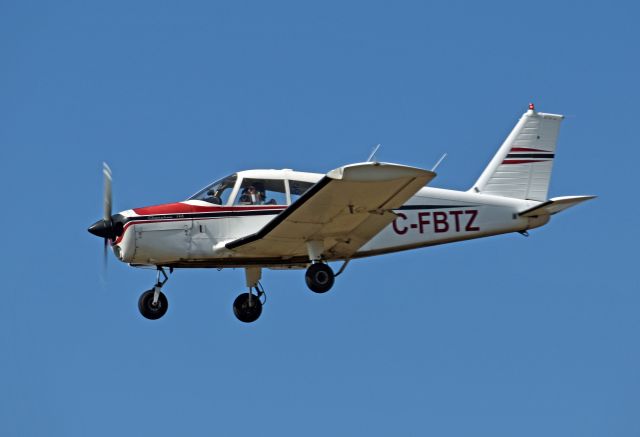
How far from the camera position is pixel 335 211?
59.0ft

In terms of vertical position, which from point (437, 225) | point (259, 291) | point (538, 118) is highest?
point (538, 118)

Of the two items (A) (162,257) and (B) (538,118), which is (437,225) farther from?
(A) (162,257)

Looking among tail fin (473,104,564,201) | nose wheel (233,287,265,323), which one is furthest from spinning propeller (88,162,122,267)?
tail fin (473,104,564,201)

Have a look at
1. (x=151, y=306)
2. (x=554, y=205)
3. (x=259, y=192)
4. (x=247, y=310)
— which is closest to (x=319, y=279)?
(x=259, y=192)

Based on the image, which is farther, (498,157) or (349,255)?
(498,157)

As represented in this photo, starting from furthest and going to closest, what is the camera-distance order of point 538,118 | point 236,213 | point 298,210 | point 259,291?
1. point 538,118
2. point 259,291
3. point 236,213
4. point 298,210

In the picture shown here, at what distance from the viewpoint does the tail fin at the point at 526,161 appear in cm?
2120

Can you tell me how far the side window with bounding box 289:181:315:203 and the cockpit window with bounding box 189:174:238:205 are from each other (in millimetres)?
895

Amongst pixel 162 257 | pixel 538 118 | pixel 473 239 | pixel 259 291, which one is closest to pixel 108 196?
pixel 162 257

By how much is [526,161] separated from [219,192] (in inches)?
229

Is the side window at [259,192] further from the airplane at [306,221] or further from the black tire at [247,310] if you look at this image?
the black tire at [247,310]

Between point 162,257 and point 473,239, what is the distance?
17.7 ft

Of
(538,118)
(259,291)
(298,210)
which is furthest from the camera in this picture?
(538,118)

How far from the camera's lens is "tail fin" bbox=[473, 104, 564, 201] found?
69.6 ft
